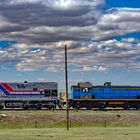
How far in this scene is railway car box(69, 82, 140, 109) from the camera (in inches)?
2744

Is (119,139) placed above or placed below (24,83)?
below

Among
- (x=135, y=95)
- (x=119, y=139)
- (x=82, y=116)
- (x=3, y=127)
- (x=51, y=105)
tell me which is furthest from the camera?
(x=135, y=95)

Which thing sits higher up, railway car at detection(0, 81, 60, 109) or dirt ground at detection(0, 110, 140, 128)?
railway car at detection(0, 81, 60, 109)

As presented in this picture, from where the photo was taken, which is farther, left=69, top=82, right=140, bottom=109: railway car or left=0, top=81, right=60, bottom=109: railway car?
left=69, top=82, right=140, bottom=109: railway car

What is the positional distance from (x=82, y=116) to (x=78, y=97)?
1711 centimetres

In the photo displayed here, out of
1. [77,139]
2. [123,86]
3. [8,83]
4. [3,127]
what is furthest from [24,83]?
[77,139]

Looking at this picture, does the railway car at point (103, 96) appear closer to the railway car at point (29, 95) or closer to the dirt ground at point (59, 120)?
the railway car at point (29, 95)

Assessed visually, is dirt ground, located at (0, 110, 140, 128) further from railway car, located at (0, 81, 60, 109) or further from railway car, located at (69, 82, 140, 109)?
railway car, located at (69, 82, 140, 109)

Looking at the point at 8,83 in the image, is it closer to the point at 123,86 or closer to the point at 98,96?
the point at 98,96

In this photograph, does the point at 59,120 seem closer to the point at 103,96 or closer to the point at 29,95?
the point at 29,95

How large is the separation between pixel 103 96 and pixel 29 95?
1245 centimetres

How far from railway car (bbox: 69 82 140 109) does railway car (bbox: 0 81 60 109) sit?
11.4ft

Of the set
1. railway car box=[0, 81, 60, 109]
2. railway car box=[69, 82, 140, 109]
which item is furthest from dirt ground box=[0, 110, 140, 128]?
railway car box=[69, 82, 140, 109]

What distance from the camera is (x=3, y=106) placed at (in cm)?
6850
